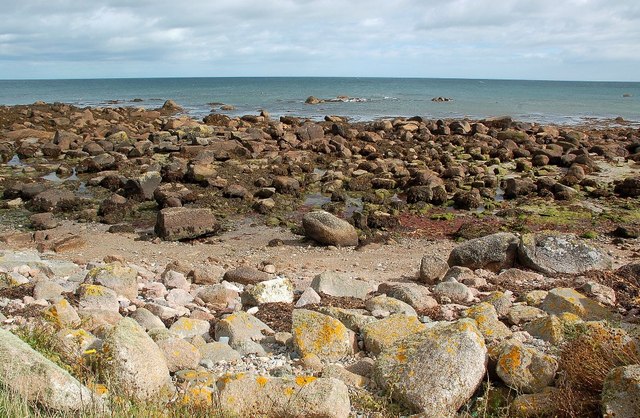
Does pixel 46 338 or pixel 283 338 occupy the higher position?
pixel 46 338

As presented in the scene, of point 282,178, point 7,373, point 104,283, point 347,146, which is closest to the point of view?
point 7,373

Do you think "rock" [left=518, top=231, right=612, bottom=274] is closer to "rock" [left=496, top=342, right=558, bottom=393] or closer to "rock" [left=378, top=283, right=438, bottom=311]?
"rock" [left=378, top=283, right=438, bottom=311]

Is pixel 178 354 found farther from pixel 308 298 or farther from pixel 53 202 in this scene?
pixel 53 202

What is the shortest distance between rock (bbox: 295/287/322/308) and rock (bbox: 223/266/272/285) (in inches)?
66.1

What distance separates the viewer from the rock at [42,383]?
4480mm

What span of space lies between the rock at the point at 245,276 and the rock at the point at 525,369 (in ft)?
19.7

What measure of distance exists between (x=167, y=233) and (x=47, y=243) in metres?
2.74

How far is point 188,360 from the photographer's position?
20.3 feet

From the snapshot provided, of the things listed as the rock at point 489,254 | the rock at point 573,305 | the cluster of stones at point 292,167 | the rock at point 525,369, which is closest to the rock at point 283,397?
the rock at point 525,369

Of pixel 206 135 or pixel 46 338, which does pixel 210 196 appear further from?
pixel 206 135

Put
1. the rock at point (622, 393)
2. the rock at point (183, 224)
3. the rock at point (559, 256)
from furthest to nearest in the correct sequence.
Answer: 1. the rock at point (183, 224)
2. the rock at point (559, 256)
3. the rock at point (622, 393)

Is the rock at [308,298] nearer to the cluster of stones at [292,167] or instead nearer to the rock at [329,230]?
the rock at [329,230]

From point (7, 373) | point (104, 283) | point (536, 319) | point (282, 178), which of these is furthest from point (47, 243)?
point (536, 319)

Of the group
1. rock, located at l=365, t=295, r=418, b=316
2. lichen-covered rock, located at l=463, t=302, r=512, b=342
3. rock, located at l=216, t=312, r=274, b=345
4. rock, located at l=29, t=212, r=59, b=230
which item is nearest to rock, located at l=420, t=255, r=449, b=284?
rock, located at l=365, t=295, r=418, b=316
